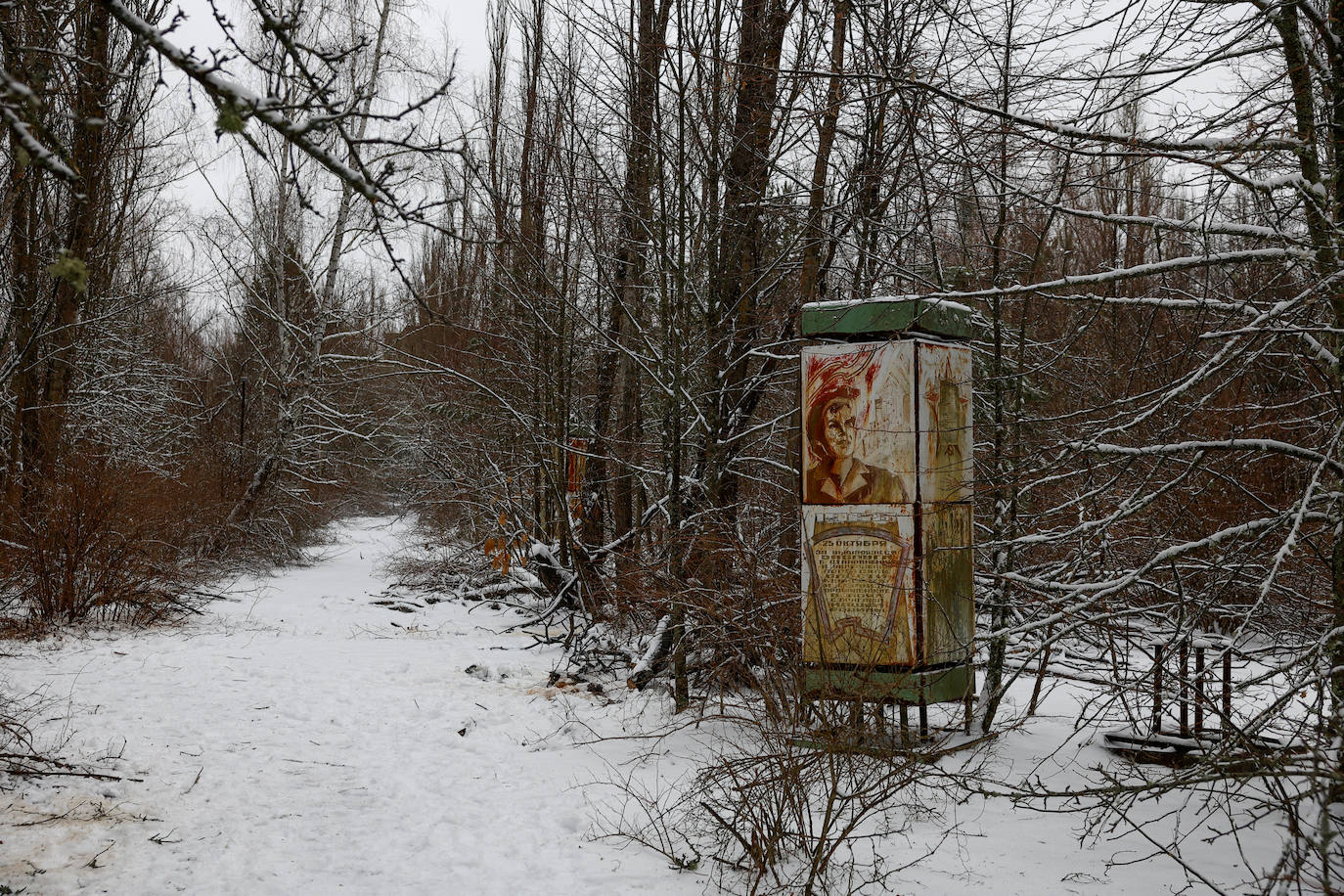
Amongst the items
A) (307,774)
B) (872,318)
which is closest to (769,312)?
(872,318)

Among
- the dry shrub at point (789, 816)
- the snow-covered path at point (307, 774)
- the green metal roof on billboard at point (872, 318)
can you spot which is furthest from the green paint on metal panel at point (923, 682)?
the green metal roof on billboard at point (872, 318)

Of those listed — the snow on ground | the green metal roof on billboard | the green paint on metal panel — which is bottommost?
the snow on ground

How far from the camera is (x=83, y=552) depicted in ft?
33.0

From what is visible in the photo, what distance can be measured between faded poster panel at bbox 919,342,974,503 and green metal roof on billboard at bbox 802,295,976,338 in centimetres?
14

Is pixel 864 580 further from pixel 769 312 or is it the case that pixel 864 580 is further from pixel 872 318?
pixel 769 312

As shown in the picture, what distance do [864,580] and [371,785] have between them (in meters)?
3.15

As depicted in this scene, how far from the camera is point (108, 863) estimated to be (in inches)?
177

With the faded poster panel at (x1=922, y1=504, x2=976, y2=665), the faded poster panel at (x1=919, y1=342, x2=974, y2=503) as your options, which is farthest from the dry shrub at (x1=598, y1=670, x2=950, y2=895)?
the faded poster panel at (x1=919, y1=342, x2=974, y2=503)

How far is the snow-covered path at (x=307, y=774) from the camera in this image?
4.67 meters

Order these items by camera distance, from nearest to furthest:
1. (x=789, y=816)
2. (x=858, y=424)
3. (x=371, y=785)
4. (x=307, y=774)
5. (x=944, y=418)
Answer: (x=789, y=816)
(x=371, y=785)
(x=307, y=774)
(x=858, y=424)
(x=944, y=418)

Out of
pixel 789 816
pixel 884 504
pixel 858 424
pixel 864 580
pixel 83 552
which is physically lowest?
pixel 789 816

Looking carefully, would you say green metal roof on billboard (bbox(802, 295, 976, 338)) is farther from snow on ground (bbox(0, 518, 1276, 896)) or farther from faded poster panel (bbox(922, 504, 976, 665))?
snow on ground (bbox(0, 518, 1276, 896))

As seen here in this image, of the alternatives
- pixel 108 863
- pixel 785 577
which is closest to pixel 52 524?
pixel 108 863

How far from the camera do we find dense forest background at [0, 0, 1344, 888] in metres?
4.06
